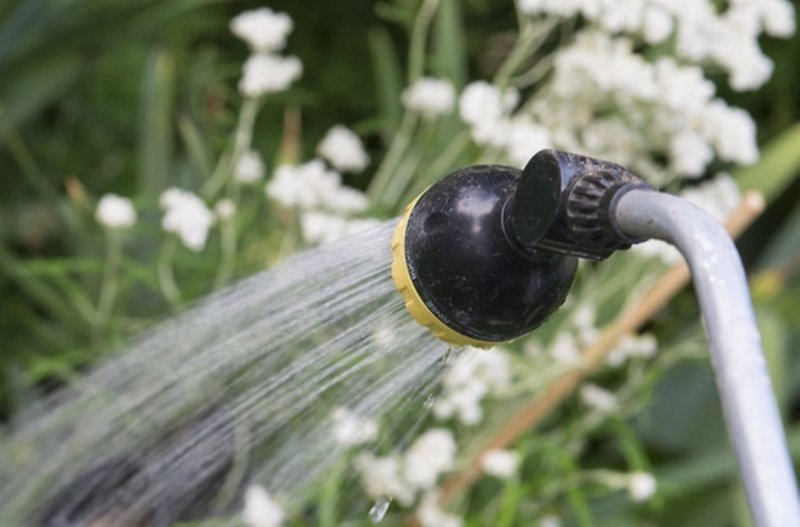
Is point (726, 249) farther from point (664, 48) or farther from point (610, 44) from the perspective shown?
point (664, 48)

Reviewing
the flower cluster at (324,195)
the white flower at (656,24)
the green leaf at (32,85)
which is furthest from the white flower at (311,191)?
the green leaf at (32,85)

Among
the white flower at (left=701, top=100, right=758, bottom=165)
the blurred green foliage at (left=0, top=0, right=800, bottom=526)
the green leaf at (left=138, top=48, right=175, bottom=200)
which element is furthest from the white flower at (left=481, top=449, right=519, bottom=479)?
the green leaf at (left=138, top=48, right=175, bottom=200)

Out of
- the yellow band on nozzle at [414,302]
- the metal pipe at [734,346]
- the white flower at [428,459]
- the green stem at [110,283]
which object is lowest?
the white flower at [428,459]

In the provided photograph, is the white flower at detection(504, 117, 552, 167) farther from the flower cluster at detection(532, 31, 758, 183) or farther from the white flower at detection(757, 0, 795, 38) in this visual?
the white flower at detection(757, 0, 795, 38)

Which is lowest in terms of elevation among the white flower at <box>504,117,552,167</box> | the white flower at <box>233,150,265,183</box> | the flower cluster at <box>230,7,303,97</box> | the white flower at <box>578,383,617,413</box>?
the white flower at <box>578,383,617,413</box>

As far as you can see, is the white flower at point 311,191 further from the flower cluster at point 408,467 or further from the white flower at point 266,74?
the flower cluster at point 408,467
